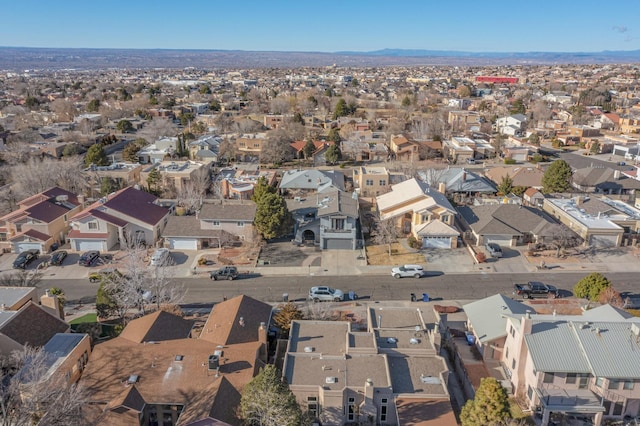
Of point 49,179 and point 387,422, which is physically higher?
point 49,179

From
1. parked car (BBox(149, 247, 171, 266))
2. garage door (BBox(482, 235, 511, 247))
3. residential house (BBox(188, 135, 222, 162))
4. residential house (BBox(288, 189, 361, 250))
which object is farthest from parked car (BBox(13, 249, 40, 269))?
garage door (BBox(482, 235, 511, 247))

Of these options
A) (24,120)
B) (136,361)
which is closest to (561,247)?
(136,361)

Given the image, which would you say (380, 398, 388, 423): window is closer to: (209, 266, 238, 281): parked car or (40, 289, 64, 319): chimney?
(209, 266, 238, 281): parked car

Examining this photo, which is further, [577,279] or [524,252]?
[524,252]

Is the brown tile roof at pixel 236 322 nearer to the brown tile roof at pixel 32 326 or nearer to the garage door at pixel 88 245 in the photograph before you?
the brown tile roof at pixel 32 326

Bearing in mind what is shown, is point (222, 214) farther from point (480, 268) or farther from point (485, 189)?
point (485, 189)

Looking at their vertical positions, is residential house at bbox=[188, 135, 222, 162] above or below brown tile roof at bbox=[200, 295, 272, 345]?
above
